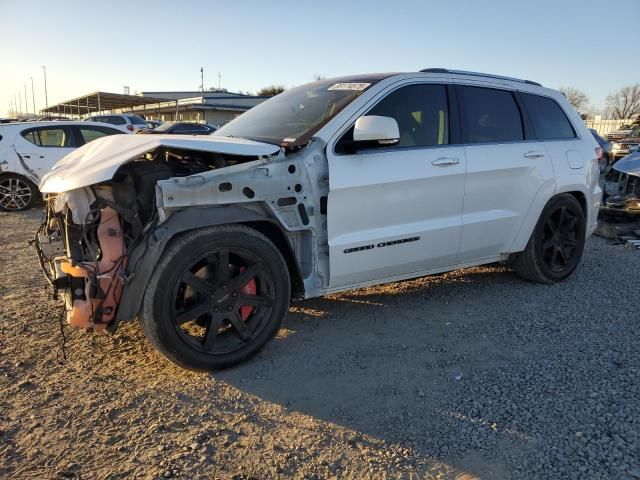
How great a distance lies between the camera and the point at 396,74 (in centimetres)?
402

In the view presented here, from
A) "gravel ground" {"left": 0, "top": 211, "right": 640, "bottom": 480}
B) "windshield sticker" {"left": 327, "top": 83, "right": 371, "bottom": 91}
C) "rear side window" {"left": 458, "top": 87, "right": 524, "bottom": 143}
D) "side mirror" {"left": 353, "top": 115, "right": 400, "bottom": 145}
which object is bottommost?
"gravel ground" {"left": 0, "top": 211, "right": 640, "bottom": 480}

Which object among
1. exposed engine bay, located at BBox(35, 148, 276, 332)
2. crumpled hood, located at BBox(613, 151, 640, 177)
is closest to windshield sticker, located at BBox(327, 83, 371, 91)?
exposed engine bay, located at BBox(35, 148, 276, 332)

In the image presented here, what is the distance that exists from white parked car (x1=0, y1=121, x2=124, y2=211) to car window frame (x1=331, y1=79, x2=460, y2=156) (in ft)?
24.9

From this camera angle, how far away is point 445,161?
3994 mm

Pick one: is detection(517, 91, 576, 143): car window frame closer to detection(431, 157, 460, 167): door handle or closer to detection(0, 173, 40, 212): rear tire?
detection(431, 157, 460, 167): door handle

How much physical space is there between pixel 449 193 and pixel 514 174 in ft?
2.69

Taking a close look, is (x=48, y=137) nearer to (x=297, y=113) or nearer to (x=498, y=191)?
(x=297, y=113)

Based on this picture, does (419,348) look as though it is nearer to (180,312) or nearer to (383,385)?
(383,385)

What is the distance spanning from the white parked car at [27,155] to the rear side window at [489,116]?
7825mm

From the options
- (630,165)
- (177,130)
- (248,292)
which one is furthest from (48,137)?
(630,165)

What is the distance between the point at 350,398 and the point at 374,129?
169 cm

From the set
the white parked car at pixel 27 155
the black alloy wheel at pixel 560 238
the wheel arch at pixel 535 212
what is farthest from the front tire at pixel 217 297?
the white parked car at pixel 27 155

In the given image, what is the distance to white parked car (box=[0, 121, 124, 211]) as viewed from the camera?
9.38 meters

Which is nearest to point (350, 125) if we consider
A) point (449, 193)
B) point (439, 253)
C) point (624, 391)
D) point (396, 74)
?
point (396, 74)
